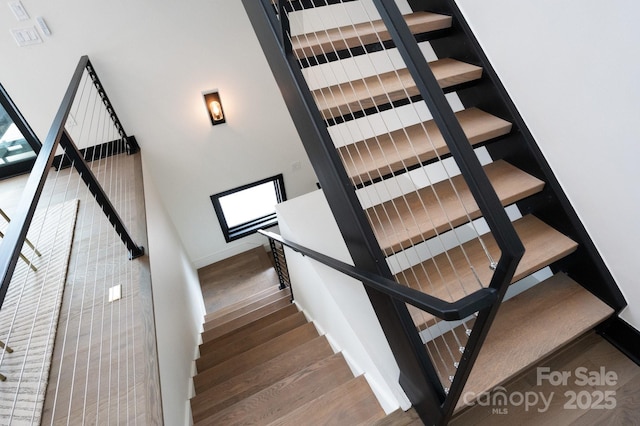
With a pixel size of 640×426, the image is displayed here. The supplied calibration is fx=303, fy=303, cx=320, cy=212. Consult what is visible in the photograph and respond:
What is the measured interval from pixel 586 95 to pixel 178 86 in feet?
11.2

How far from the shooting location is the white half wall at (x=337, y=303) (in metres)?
1.52

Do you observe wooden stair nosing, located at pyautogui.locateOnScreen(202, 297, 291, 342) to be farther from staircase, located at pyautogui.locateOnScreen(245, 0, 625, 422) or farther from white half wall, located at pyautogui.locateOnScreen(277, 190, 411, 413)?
staircase, located at pyautogui.locateOnScreen(245, 0, 625, 422)

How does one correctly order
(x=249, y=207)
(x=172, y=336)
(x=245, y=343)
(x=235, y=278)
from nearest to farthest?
(x=172, y=336) < (x=245, y=343) < (x=235, y=278) < (x=249, y=207)

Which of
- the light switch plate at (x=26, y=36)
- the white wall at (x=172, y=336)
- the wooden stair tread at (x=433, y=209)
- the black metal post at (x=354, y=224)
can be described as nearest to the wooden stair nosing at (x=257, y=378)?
the white wall at (x=172, y=336)

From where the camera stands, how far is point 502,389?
150 centimetres

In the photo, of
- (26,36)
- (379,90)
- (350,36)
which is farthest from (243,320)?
(26,36)

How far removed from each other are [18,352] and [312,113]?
156 cm

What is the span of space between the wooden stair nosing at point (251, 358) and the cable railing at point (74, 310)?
3.32 ft

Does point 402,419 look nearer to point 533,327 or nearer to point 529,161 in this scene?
point 533,327

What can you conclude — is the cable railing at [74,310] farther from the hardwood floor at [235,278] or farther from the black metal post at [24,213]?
the hardwood floor at [235,278]

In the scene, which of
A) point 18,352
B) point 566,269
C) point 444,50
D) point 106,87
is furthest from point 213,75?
point 566,269

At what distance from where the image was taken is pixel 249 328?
300 cm

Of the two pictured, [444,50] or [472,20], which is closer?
[472,20]

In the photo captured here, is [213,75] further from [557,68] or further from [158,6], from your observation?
[557,68]
